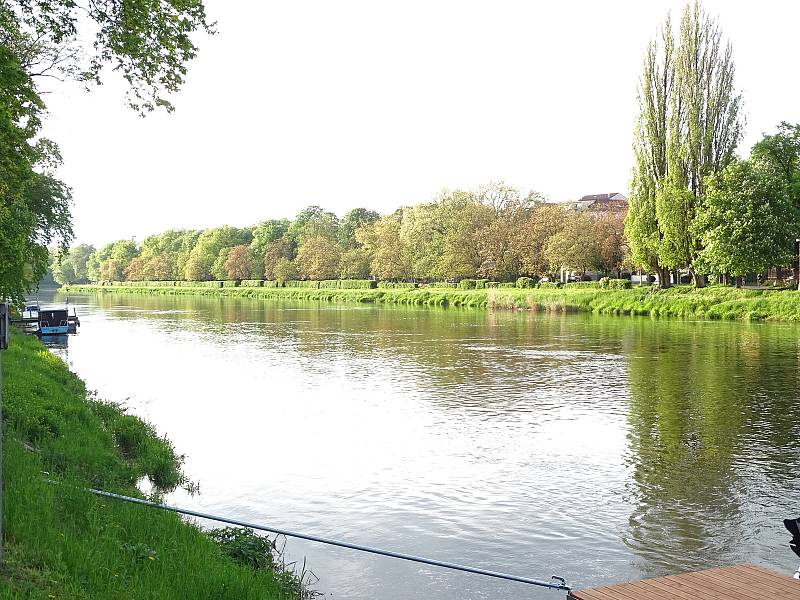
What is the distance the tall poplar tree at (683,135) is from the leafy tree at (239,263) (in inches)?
4006

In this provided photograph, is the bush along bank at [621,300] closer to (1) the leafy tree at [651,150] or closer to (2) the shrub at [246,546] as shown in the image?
(1) the leafy tree at [651,150]

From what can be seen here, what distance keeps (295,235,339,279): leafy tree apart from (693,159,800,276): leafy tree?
242ft

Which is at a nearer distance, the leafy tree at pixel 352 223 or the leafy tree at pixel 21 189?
the leafy tree at pixel 21 189

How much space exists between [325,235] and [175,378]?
11234 centimetres

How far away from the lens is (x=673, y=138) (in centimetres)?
5981

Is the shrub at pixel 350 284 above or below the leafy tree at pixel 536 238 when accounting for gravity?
below

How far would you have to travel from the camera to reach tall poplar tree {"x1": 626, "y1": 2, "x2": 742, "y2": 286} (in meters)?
58.3

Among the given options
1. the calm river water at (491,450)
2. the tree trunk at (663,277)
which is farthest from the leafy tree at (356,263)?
the calm river water at (491,450)

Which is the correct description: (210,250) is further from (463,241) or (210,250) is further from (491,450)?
(491,450)

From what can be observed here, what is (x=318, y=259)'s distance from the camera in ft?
399

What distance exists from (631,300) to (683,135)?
13.4 m

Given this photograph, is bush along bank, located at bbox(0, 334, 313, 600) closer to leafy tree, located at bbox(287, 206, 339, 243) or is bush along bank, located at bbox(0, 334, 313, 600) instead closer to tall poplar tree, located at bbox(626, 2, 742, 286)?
tall poplar tree, located at bbox(626, 2, 742, 286)

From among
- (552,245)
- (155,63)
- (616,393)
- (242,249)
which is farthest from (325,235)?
(155,63)

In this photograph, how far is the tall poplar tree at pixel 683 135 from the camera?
58.3 meters
